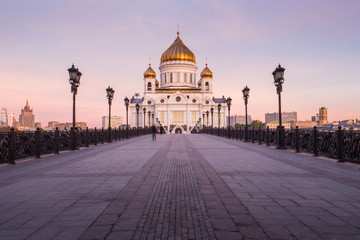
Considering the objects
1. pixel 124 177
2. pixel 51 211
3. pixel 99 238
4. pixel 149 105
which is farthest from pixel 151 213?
pixel 149 105

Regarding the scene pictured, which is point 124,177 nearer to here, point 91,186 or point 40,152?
point 91,186

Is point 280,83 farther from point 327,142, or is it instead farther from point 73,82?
point 73,82

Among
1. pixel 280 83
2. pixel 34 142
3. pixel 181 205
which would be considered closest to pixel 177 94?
pixel 280 83

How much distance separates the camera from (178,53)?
74.2 metres

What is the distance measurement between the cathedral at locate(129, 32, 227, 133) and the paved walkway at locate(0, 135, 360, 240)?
61945 mm

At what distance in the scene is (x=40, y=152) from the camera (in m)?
10.8

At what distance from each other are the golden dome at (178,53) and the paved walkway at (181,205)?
2762 inches

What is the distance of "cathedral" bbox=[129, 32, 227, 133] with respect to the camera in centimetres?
7106

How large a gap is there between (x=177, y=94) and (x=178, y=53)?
42.1 ft

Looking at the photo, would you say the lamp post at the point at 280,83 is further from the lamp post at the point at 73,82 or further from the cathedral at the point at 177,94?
the cathedral at the point at 177,94

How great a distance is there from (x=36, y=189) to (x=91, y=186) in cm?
108

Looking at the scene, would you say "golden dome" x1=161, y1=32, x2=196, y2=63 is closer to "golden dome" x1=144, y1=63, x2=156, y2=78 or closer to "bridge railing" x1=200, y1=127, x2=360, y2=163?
"golden dome" x1=144, y1=63, x2=156, y2=78

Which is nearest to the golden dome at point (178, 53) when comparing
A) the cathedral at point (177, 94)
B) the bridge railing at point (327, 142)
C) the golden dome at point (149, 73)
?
the cathedral at point (177, 94)

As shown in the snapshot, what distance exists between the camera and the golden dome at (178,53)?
243 ft
